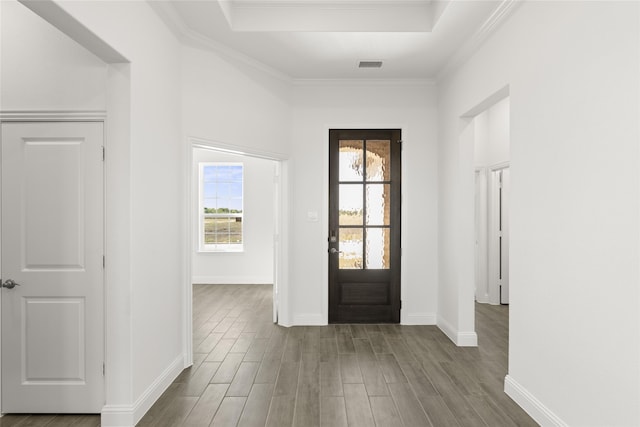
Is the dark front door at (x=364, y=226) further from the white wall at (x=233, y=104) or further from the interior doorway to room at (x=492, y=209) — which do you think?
the interior doorway to room at (x=492, y=209)

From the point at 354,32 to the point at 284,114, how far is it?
142cm

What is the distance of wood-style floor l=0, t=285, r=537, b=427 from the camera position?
2.53m

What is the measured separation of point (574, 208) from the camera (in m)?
2.14

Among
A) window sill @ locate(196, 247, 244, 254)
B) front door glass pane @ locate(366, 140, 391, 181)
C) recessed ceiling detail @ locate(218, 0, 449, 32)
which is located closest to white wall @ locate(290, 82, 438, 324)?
front door glass pane @ locate(366, 140, 391, 181)

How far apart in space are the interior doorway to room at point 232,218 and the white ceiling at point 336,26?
3.52m

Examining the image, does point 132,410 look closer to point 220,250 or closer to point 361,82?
point 361,82

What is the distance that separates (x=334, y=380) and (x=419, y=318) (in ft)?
6.27

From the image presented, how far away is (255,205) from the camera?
730 cm

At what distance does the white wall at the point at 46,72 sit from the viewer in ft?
8.23

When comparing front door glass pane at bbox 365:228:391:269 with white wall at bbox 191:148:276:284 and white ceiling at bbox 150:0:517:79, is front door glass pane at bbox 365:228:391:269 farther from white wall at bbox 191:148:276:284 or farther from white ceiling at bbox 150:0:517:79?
white wall at bbox 191:148:276:284

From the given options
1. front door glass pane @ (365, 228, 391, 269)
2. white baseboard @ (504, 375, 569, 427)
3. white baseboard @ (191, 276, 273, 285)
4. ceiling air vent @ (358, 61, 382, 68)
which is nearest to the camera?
white baseboard @ (504, 375, 569, 427)

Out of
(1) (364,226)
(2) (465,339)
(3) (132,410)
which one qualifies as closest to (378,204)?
(1) (364,226)

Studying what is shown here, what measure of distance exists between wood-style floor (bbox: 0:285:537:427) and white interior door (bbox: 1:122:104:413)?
0.28 meters

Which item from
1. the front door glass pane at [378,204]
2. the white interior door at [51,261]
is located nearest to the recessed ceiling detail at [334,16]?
the white interior door at [51,261]
